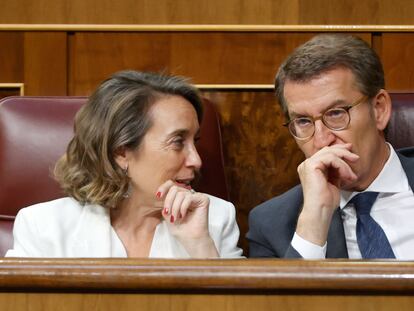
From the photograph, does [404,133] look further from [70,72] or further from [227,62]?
[70,72]

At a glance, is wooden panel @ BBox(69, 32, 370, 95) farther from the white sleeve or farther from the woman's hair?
the white sleeve

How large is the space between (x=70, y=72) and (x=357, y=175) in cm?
62

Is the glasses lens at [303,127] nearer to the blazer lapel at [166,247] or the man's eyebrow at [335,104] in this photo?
the man's eyebrow at [335,104]

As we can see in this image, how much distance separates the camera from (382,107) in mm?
1267

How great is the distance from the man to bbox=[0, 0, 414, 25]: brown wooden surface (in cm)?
32

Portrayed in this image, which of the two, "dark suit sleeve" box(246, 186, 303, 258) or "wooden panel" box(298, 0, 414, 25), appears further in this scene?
"wooden panel" box(298, 0, 414, 25)

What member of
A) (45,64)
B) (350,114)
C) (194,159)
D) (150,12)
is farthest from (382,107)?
(45,64)

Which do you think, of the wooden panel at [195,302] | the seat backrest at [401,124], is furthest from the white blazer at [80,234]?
the wooden panel at [195,302]

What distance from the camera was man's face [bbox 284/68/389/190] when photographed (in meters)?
1.21

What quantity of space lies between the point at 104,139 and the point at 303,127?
31 cm

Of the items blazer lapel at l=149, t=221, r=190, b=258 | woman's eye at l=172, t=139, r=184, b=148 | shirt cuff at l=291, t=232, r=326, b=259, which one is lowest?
blazer lapel at l=149, t=221, r=190, b=258

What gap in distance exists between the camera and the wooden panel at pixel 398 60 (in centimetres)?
154

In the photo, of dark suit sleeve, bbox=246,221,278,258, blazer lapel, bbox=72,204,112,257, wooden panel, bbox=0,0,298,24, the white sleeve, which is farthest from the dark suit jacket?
wooden panel, bbox=0,0,298,24

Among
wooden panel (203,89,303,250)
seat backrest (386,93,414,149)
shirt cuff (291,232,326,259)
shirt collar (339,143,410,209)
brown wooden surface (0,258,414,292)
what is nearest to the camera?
brown wooden surface (0,258,414,292)
